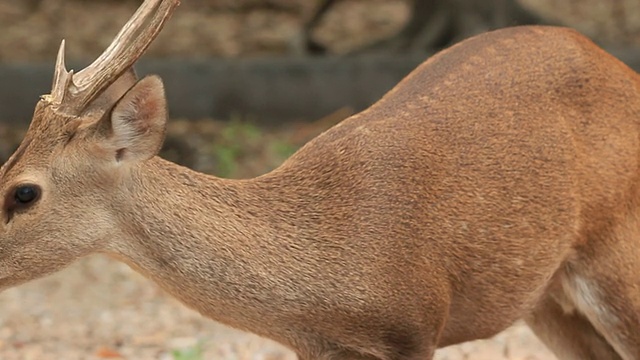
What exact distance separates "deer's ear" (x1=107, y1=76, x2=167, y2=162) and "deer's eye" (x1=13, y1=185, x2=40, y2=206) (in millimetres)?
335

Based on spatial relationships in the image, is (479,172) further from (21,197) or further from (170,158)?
(170,158)

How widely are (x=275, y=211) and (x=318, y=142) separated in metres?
0.42

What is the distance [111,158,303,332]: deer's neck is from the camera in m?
5.02

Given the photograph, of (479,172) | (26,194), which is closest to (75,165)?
(26,194)

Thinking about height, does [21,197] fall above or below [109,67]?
below

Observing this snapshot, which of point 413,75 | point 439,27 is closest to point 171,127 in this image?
point 439,27

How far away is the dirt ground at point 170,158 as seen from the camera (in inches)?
303

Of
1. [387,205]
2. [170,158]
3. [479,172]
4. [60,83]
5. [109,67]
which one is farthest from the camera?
[170,158]

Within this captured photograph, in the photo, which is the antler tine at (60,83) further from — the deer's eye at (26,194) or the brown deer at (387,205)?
the deer's eye at (26,194)

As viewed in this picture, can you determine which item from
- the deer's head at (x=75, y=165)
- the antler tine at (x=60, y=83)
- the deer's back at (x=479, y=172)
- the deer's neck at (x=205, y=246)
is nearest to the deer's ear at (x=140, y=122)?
the deer's head at (x=75, y=165)

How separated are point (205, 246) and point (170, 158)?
666cm

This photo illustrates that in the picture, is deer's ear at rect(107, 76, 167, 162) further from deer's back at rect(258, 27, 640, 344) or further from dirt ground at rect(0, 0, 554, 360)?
dirt ground at rect(0, 0, 554, 360)

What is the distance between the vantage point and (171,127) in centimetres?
1245

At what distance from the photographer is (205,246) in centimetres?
507
